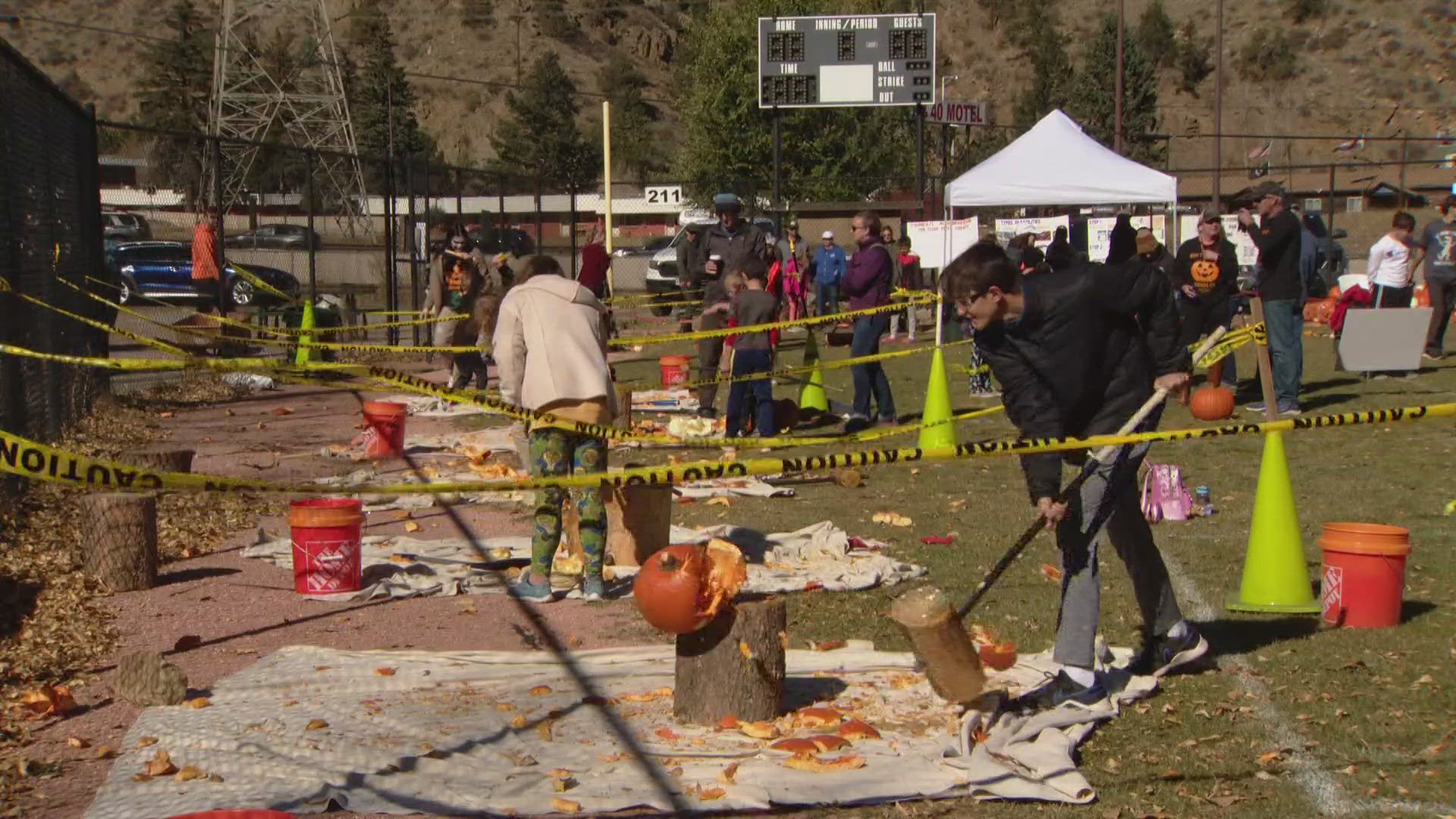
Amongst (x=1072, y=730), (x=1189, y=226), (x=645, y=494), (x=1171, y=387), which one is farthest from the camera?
(x=1189, y=226)

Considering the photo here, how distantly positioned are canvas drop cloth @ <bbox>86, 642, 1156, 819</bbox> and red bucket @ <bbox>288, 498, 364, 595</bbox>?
4.04ft

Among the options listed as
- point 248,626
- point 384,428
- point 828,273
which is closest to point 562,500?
point 248,626

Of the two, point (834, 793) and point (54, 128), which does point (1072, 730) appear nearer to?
point (834, 793)

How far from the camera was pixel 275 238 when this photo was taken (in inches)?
1286

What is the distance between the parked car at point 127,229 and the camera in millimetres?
27931

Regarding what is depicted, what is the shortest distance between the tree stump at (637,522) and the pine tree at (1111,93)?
66.0 meters

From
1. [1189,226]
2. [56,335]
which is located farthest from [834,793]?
[1189,226]

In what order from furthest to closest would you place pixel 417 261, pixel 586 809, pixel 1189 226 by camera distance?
pixel 1189 226 < pixel 417 261 < pixel 586 809

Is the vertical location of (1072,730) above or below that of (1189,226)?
below

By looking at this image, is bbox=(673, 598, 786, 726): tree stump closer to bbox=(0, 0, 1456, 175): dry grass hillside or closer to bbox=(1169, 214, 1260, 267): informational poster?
bbox=(1169, 214, 1260, 267): informational poster

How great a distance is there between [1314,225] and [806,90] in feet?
28.9

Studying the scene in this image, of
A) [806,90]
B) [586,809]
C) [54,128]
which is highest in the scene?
[806,90]

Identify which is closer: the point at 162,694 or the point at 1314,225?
the point at 162,694

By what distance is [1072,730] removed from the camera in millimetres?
5613
